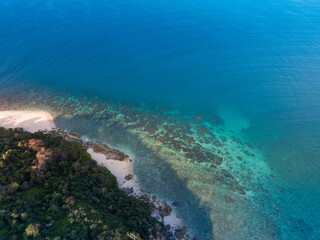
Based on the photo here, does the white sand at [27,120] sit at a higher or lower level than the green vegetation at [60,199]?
lower

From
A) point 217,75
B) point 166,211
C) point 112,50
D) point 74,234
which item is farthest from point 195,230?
point 112,50

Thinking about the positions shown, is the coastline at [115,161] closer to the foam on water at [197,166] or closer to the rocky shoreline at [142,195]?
the rocky shoreline at [142,195]

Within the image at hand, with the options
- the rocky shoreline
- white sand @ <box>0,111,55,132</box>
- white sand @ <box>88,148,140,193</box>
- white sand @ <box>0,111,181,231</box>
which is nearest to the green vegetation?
white sand @ <box>88,148,140,193</box>

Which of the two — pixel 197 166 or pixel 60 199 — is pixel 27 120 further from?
pixel 197 166

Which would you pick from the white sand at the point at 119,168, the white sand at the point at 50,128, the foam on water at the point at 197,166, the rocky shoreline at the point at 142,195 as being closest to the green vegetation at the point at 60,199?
the white sand at the point at 119,168

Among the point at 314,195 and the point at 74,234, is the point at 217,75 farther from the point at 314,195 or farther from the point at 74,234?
the point at 74,234
